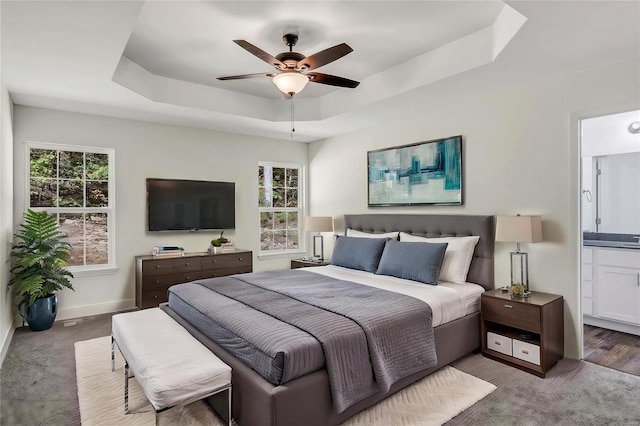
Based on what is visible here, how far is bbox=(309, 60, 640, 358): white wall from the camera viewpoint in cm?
312

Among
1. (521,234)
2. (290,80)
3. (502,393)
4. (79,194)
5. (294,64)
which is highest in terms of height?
(294,64)

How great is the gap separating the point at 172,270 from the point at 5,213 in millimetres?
1755

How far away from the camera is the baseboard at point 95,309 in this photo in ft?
14.0

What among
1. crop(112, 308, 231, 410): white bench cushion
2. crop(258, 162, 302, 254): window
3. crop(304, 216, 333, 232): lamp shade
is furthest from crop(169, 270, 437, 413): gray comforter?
crop(258, 162, 302, 254): window

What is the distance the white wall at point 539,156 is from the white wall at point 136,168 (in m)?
2.72

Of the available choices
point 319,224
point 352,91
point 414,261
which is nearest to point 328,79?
point 352,91

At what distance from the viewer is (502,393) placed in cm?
259

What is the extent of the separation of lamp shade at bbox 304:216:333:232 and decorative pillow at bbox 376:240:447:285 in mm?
1674

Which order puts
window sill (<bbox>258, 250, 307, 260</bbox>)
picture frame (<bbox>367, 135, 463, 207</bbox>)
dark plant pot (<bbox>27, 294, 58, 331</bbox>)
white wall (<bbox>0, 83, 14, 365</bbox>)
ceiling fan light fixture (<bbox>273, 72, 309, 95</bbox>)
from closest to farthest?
ceiling fan light fixture (<bbox>273, 72, 309, 95</bbox>) < white wall (<bbox>0, 83, 14, 365</bbox>) < dark plant pot (<bbox>27, 294, 58, 331</bbox>) < picture frame (<bbox>367, 135, 463, 207</bbox>) < window sill (<bbox>258, 250, 307, 260</bbox>)

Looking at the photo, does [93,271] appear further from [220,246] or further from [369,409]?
[369,409]

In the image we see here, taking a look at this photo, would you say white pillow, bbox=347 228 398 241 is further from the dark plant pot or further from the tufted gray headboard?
the dark plant pot

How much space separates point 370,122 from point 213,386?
383 cm

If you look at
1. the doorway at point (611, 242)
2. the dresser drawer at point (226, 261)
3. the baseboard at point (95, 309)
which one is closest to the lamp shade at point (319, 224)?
the dresser drawer at point (226, 261)

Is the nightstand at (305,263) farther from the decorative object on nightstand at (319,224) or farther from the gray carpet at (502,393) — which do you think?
the gray carpet at (502,393)
